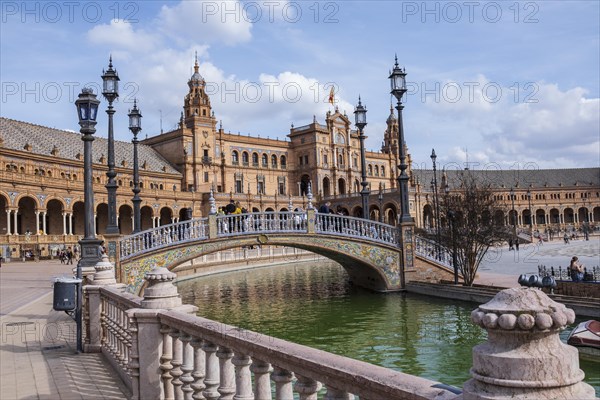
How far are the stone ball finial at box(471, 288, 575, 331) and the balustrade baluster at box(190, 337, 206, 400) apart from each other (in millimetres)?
3219

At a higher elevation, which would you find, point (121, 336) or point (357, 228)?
point (357, 228)

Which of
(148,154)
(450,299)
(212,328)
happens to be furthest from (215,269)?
(148,154)

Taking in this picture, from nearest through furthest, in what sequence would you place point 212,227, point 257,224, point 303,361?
point 303,361 → point 212,227 → point 257,224

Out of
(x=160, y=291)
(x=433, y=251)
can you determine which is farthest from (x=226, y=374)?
(x=433, y=251)

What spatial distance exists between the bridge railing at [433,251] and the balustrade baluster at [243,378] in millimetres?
18918

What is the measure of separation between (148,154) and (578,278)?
2483 inches

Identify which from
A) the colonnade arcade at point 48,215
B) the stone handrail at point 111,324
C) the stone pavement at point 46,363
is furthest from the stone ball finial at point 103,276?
the colonnade arcade at point 48,215

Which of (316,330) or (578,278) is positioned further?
(578,278)

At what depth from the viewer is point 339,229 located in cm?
2181

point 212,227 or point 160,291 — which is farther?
point 212,227

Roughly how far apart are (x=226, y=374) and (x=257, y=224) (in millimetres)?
16206

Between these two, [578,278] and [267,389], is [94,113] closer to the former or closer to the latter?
[267,389]

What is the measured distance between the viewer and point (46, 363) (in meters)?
8.62

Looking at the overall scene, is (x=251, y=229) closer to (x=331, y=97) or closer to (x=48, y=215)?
(x=48, y=215)
